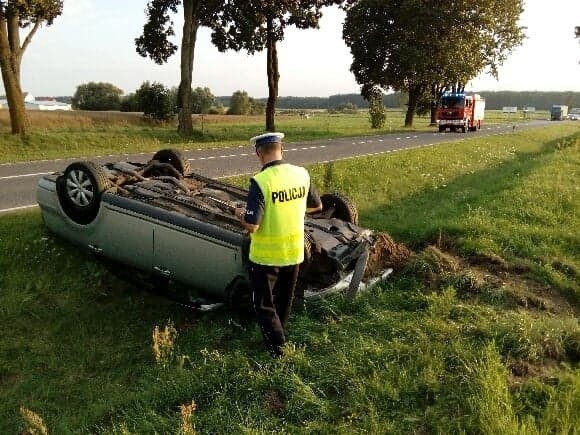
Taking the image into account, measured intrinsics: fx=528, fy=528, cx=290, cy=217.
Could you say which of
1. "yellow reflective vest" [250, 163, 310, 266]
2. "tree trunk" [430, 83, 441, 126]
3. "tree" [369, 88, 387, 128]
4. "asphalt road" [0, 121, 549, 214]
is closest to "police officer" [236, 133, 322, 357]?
"yellow reflective vest" [250, 163, 310, 266]

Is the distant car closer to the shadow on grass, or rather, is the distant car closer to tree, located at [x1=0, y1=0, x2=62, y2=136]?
the shadow on grass

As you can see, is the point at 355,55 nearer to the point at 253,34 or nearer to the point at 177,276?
the point at 253,34

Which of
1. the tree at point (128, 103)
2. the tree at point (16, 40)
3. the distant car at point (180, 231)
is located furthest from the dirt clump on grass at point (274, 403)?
the tree at point (128, 103)

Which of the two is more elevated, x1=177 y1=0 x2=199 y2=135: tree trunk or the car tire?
x1=177 y1=0 x2=199 y2=135: tree trunk

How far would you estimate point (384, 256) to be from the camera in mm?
6402

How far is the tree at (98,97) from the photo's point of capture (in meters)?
69.2

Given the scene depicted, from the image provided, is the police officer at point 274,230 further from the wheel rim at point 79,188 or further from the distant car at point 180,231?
the wheel rim at point 79,188

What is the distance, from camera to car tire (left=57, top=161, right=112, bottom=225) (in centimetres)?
587

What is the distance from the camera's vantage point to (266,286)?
14.2 feet

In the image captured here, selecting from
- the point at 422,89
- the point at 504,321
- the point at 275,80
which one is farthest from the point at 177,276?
the point at 422,89

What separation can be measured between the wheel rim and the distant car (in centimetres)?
1

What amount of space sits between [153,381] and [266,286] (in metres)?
1.29

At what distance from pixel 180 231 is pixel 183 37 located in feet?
68.3

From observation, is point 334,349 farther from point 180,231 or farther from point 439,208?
point 439,208
